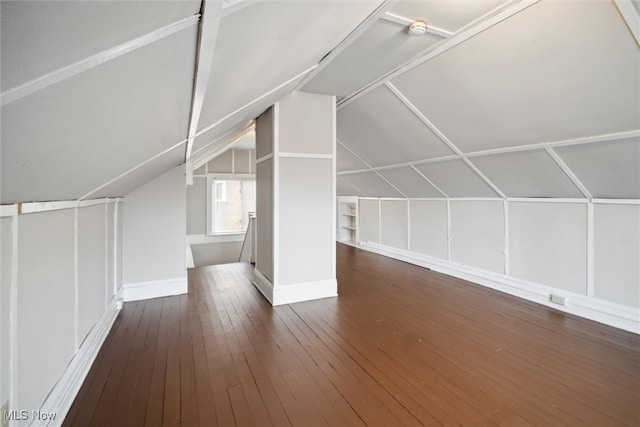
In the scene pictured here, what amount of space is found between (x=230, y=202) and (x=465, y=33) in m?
7.15

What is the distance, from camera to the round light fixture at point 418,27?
218 cm

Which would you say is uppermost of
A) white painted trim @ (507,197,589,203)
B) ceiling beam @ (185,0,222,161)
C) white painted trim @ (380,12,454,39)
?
white painted trim @ (380,12,454,39)

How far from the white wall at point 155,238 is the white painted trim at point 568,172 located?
4028mm

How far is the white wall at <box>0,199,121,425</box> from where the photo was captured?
123 centimetres

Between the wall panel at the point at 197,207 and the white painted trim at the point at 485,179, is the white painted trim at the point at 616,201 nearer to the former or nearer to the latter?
the white painted trim at the point at 485,179

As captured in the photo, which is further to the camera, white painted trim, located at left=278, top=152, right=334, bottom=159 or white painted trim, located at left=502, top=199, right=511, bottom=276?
white painted trim, located at left=502, top=199, right=511, bottom=276

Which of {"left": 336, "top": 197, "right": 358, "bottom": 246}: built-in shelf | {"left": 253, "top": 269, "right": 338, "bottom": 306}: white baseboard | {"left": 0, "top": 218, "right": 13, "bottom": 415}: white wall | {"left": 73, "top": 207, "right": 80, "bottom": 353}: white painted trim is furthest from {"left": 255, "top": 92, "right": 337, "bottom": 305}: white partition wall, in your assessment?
{"left": 336, "top": 197, "right": 358, "bottom": 246}: built-in shelf

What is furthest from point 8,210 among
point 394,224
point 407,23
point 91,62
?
point 394,224

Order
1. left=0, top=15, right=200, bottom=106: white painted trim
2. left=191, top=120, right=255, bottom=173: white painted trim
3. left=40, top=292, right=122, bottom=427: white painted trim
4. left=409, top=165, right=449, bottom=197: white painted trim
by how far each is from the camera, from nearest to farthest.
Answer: left=0, top=15, right=200, bottom=106: white painted trim
left=40, top=292, right=122, bottom=427: white painted trim
left=191, top=120, right=255, bottom=173: white painted trim
left=409, top=165, right=449, bottom=197: white painted trim

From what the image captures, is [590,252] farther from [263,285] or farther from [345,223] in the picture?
[345,223]

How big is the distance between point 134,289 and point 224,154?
519 cm

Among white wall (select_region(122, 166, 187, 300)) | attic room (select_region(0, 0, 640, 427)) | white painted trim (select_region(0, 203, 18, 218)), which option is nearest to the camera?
attic room (select_region(0, 0, 640, 427))

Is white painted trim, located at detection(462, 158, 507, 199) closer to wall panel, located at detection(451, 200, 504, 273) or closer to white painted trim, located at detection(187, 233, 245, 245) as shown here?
wall panel, located at detection(451, 200, 504, 273)

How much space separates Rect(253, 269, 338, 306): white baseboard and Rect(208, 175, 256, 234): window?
4.68 m
